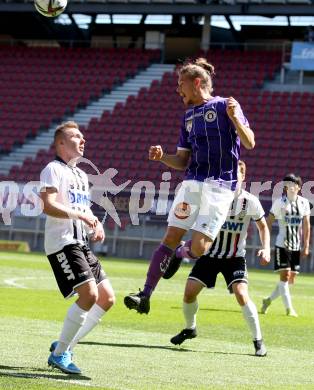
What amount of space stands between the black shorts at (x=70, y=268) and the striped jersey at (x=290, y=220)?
27.0ft

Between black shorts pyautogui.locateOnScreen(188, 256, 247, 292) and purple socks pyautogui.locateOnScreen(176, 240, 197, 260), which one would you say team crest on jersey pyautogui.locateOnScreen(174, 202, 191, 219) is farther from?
black shorts pyautogui.locateOnScreen(188, 256, 247, 292)

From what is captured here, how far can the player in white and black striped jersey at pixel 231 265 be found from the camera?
31.8 feet

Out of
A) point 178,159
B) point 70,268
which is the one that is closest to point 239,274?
point 178,159

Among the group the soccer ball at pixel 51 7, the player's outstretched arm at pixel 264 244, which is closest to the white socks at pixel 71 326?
the player's outstretched arm at pixel 264 244

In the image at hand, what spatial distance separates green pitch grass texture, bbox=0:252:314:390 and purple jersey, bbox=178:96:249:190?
5.09ft

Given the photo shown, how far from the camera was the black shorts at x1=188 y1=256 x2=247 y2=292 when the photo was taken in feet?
33.0

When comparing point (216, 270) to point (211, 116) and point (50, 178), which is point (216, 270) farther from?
point (50, 178)

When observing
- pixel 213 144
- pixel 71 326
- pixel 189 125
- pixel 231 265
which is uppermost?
pixel 189 125

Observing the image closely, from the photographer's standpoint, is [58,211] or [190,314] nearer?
[58,211]

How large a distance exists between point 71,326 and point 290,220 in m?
8.56

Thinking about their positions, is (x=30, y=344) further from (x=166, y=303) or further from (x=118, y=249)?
(x=118, y=249)

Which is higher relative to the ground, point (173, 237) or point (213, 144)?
point (213, 144)

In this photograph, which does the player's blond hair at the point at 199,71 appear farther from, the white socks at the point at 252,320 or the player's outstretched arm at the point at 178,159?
the white socks at the point at 252,320

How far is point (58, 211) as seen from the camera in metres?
7.20
